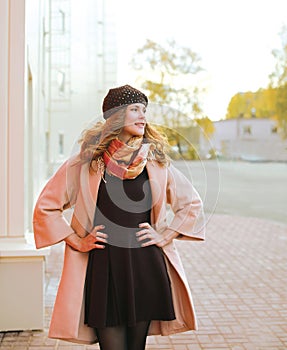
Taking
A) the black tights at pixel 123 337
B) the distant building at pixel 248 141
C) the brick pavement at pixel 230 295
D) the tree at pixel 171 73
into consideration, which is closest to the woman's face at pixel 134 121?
the black tights at pixel 123 337

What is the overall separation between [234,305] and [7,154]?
2017 mm

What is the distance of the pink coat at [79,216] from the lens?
1820mm

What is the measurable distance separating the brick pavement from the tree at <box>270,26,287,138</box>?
552cm

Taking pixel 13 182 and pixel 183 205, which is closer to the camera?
pixel 183 205

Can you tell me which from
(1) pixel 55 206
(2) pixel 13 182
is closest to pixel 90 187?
(1) pixel 55 206

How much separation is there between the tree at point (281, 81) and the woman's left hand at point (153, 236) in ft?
35.1

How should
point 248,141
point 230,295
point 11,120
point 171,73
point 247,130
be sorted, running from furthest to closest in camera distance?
point 247,130 → point 248,141 → point 171,73 → point 230,295 → point 11,120

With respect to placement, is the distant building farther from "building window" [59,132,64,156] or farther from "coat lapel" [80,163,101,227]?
"coat lapel" [80,163,101,227]

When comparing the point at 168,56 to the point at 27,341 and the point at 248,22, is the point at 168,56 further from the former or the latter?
the point at 27,341

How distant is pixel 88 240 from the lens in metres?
1.80

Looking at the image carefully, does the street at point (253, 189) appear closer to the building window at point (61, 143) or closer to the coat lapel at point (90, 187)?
the building window at point (61, 143)

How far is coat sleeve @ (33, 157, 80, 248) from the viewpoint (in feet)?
5.97

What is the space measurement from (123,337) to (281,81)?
36.1 ft

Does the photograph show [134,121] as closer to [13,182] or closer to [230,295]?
[13,182]
